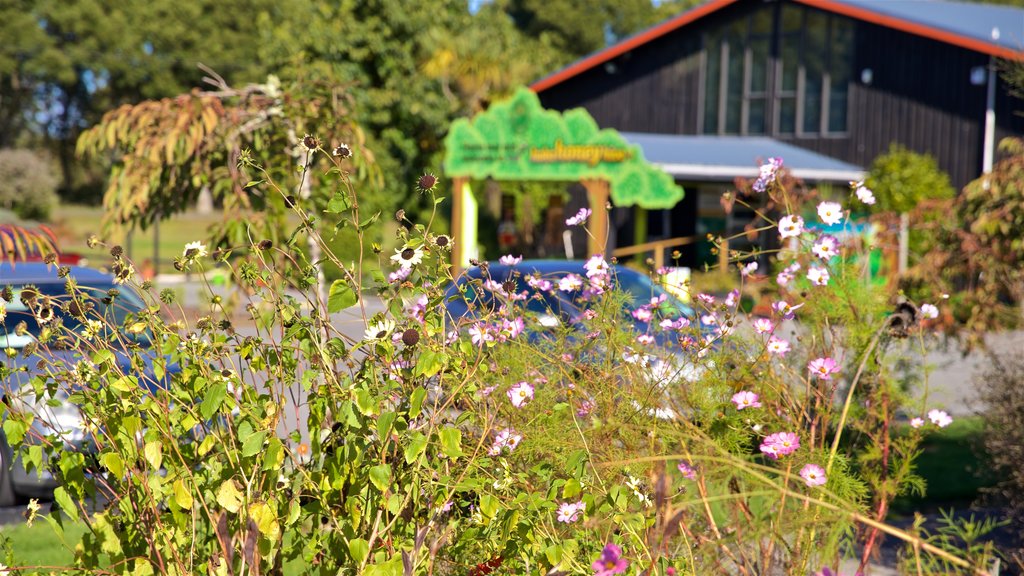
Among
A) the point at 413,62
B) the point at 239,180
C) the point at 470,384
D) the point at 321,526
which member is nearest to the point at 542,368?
the point at 470,384

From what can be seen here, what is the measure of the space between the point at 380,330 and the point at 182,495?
691mm

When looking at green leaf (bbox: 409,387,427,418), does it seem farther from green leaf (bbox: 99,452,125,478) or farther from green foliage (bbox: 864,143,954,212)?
green foliage (bbox: 864,143,954,212)

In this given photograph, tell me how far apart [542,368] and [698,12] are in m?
22.2

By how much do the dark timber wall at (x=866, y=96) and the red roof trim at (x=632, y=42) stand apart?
1.27ft

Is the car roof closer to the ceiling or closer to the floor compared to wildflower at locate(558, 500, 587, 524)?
closer to the floor

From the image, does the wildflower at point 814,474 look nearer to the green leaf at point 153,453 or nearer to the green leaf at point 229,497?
the green leaf at point 229,497

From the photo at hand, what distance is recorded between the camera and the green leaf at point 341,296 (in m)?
3.06

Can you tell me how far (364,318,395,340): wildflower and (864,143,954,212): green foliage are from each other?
19.4m

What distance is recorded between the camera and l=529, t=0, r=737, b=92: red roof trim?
24.7m

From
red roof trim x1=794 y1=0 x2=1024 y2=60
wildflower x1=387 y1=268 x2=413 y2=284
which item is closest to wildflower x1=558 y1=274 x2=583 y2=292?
wildflower x1=387 y1=268 x2=413 y2=284

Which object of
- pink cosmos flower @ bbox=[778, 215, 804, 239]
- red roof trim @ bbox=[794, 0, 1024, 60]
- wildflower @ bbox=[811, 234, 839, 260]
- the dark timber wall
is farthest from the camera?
the dark timber wall

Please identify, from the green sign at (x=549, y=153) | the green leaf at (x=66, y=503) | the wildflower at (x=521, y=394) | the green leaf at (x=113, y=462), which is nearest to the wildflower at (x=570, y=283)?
the wildflower at (x=521, y=394)

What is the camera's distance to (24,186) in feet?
145

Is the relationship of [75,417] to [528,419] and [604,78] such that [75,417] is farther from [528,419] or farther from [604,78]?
[604,78]
